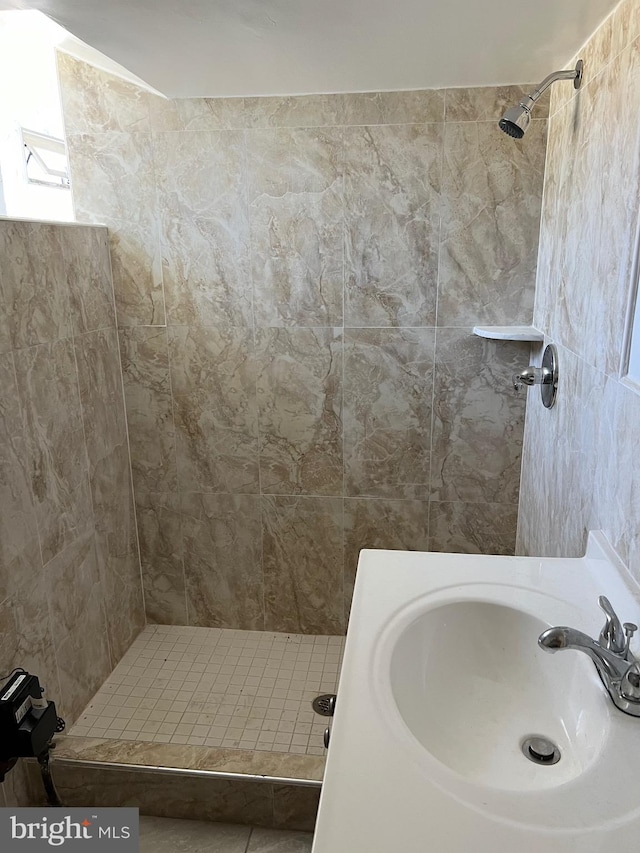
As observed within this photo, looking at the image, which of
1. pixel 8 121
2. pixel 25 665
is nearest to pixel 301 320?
pixel 8 121

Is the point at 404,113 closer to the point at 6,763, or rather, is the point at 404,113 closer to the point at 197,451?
the point at 197,451

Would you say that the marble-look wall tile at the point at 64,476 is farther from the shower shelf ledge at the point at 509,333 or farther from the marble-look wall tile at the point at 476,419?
the shower shelf ledge at the point at 509,333

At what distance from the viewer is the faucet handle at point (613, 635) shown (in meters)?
0.92

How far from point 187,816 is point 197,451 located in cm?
118

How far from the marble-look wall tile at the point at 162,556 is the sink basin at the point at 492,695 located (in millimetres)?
1550

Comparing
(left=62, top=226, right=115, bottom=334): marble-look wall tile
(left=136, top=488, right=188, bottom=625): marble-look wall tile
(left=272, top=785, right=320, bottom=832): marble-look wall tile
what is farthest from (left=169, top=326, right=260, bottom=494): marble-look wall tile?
(left=272, top=785, right=320, bottom=832): marble-look wall tile

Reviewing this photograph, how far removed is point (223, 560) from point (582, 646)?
1787 mm

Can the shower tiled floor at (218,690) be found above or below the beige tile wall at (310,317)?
below

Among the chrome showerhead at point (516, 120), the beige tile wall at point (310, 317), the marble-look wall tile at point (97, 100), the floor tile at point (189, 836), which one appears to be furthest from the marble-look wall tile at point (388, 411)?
the floor tile at point (189, 836)

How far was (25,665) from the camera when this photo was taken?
175cm

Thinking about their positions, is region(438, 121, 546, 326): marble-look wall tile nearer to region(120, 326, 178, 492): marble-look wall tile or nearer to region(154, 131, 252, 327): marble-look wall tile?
region(154, 131, 252, 327): marble-look wall tile

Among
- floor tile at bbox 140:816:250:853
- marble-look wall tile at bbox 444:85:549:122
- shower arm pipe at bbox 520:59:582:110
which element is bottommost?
floor tile at bbox 140:816:250:853

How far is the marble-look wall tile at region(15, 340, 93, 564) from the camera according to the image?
177 centimetres

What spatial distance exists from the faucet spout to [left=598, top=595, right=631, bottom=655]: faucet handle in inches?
0.8
